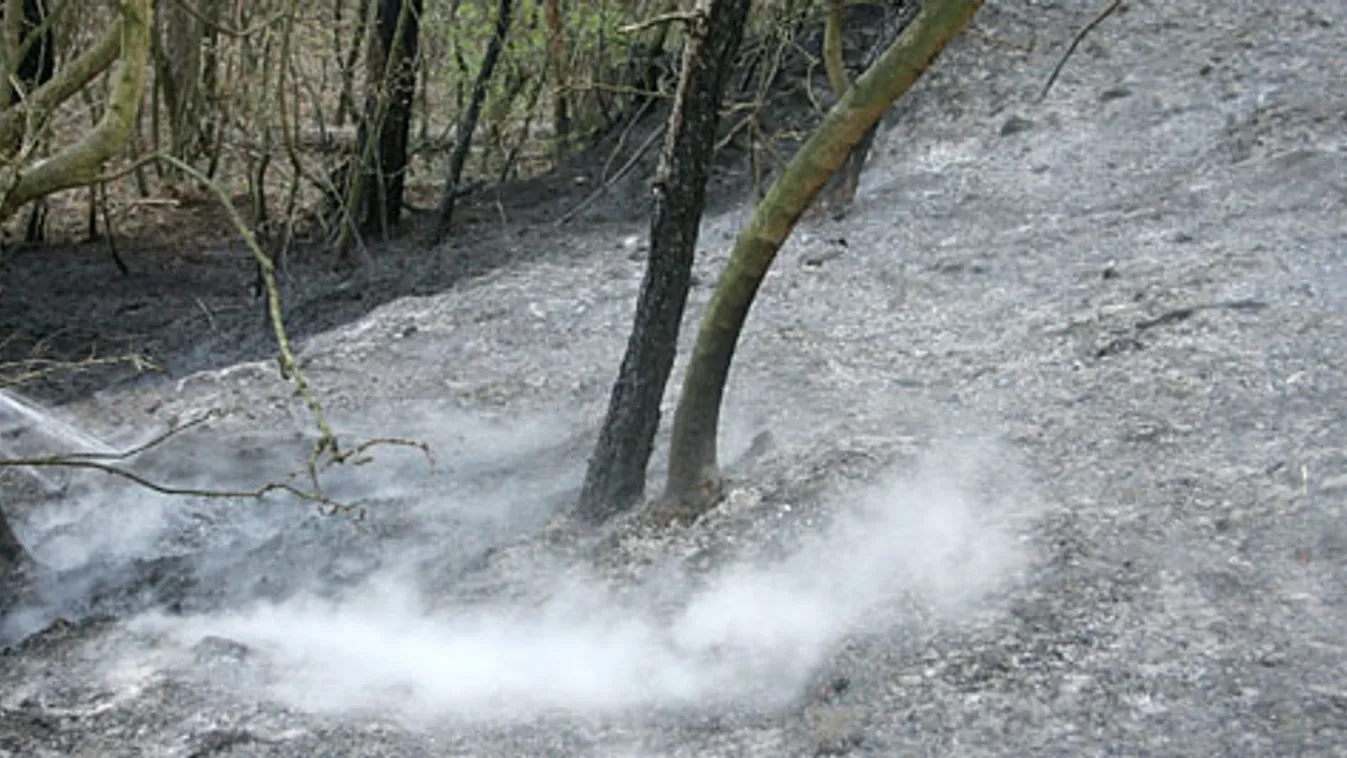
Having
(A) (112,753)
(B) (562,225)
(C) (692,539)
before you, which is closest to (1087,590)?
(C) (692,539)

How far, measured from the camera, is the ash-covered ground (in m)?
5.49

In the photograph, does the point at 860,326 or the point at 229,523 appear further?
the point at 860,326

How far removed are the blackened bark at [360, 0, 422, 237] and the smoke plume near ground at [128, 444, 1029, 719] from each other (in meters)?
5.78

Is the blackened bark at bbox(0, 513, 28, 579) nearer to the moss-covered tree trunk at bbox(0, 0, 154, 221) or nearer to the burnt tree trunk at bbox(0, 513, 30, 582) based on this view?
the burnt tree trunk at bbox(0, 513, 30, 582)

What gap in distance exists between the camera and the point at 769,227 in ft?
20.7

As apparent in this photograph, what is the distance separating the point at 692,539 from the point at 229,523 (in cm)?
283

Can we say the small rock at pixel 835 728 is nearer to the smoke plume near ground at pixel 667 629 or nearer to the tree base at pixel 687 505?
the smoke plume near ground at pixel 667 629

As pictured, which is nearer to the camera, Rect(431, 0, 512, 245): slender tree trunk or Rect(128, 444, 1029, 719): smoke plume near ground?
Rect(128, 444, 1029, 719): smoke plume near ground

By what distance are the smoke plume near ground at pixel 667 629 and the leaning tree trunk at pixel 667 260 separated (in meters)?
0.50

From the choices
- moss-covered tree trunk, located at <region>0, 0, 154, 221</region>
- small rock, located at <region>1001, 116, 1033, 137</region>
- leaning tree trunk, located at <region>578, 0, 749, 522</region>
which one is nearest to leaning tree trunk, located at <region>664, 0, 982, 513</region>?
leaning tree trunk, located at <region>578, 0, 749, 522</region>

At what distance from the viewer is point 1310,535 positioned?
5.92 metres

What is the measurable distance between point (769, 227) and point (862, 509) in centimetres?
130

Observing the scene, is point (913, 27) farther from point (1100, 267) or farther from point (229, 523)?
point (229, 523)

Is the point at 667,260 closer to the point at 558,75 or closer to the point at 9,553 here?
the point at 9,553
